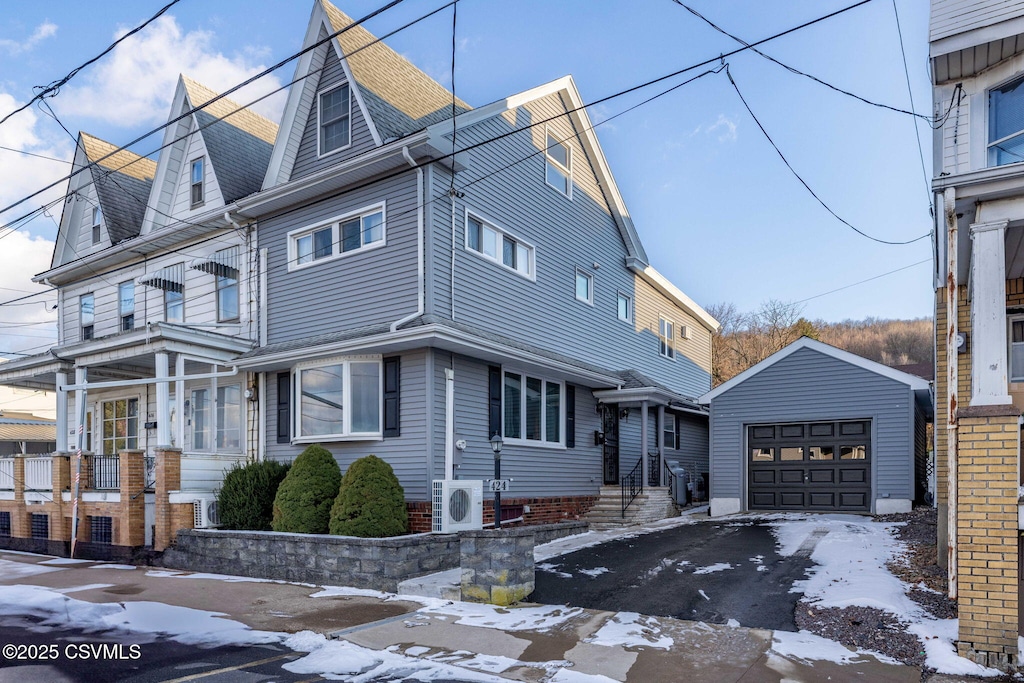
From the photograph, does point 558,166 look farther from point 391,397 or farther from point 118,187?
point 118,187

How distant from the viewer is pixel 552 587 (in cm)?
921

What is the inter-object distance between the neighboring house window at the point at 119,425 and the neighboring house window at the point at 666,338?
1393cm

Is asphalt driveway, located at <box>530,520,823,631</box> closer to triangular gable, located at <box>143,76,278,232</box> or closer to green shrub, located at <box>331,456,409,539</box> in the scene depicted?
green shrub, located at <box>331,456,409,539</box>

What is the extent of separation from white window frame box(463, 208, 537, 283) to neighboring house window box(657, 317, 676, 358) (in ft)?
26.0

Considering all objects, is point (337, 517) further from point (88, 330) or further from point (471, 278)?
point (88, 330)

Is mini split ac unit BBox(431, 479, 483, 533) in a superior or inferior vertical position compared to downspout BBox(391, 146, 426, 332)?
inferior

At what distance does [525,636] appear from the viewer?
730 centimetres

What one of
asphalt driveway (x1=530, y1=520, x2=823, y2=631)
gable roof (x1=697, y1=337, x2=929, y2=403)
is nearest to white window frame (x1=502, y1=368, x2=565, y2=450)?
asphalt driveway (x1=530, y1=520, x2=823, y2=631)

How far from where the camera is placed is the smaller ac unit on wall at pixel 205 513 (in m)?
12.7

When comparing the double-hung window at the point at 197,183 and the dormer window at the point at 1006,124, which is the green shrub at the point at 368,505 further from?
the dormer window at the point at 1006,124

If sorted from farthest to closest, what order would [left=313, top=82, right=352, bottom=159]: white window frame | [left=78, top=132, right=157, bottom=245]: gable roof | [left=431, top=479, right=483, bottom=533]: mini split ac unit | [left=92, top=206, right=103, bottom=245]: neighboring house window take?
[left=92, top=206, right=103, bottom=245]: neighboring house window → [left=78, top=132, right=157, bottom=245]: gable roof → [left=313, top=82, right=352, bottom=159]: white window frame → [left=431, top=479, right=483, bottom=533]: mini split ac unit

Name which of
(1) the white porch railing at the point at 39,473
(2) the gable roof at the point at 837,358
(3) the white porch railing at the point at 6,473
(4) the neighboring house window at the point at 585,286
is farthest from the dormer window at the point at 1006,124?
(3) the white porch railing at the point at 6,473

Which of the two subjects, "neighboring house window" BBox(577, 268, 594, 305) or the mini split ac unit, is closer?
the mini split ac unit

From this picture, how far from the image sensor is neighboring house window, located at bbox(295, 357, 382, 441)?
39.9ft
